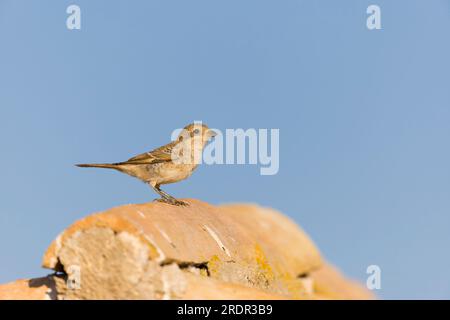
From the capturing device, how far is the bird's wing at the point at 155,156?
11422 millimetres

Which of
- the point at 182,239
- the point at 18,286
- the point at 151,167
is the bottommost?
the point at 18,286

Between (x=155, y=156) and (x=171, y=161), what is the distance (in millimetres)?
294

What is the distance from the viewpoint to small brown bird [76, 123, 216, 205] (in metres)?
11.4

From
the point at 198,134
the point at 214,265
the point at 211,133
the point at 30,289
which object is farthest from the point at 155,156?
the point at 30,289

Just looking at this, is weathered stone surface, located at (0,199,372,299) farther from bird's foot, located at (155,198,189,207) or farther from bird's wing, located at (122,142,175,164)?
bird's wing, located at (122,142,175,164)

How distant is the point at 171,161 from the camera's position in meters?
11.4

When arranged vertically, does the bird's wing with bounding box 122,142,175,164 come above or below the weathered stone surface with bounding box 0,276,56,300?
above

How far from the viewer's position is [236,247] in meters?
10.3

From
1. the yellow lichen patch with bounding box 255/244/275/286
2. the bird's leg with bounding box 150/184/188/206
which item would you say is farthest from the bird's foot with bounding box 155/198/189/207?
the yellow lichen patch with bounding box 255/244/275/286

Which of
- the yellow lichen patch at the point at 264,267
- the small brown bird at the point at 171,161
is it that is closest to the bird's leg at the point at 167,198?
the small brown bird at the point at 171,161

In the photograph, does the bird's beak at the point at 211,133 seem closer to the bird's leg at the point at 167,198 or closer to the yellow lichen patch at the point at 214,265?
the bird's leg at the point at 167,198
